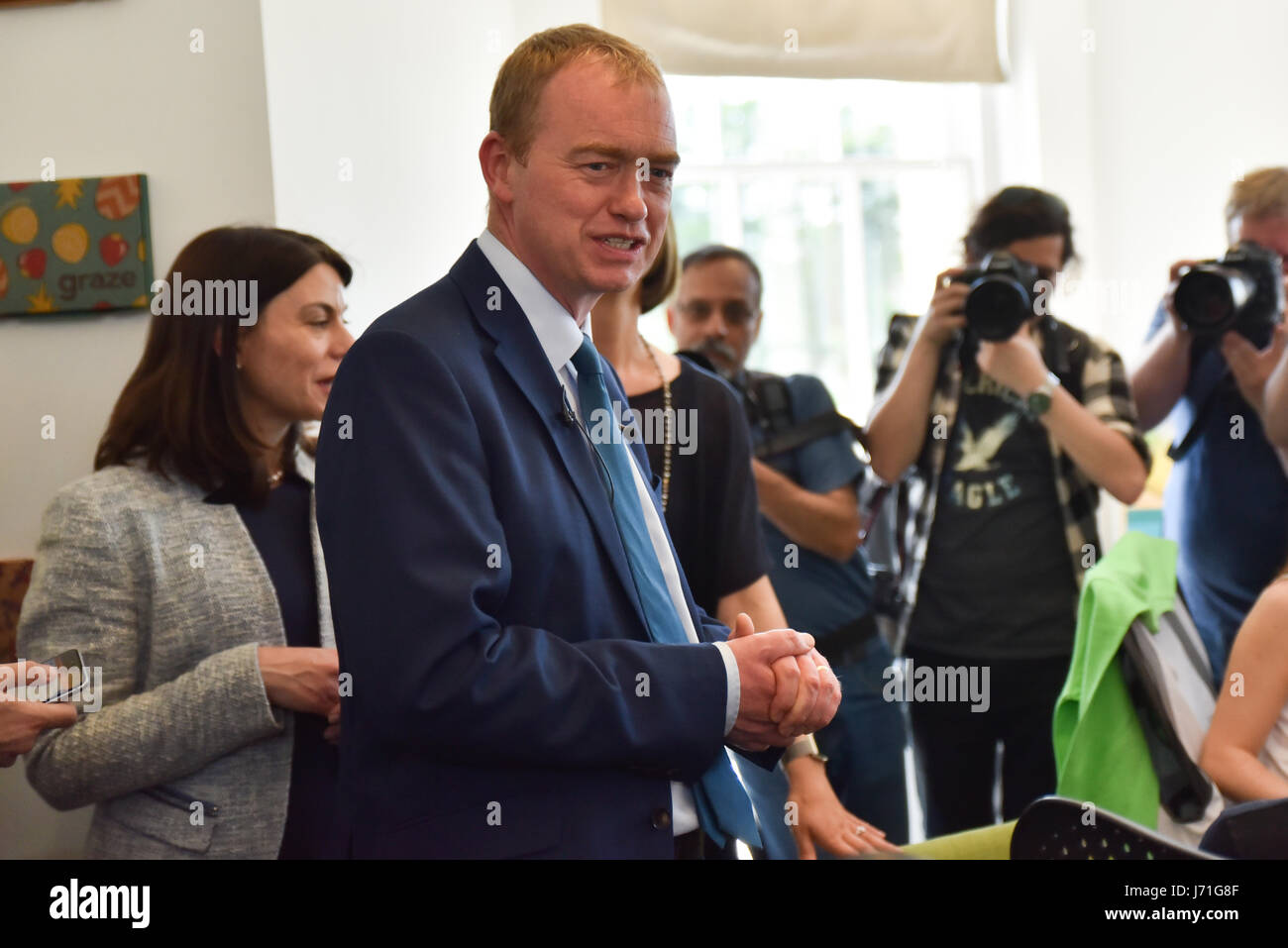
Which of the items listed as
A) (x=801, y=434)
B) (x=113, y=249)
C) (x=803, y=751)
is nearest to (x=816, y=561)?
(x=801, y=434)

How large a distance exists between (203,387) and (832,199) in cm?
264

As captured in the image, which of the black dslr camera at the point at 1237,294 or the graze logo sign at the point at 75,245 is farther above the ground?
the graze logo sign at the point at 75,245

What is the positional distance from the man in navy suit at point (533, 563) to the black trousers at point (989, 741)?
957 millimetres

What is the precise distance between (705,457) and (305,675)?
20.8 inches

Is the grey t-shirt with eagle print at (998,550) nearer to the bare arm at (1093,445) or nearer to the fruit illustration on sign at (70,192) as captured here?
the bare arm at (1093,445)

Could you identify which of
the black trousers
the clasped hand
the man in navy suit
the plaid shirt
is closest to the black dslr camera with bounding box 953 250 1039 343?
the plaid shirt

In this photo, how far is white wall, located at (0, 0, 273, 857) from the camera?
1.77 meters

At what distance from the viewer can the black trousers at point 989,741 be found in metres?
1.95

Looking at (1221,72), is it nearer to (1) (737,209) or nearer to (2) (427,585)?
(1) (737,209)

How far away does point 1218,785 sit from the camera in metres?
1.55

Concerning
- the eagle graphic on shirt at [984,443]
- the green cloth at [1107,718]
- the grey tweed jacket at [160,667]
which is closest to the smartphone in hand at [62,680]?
the grey tweed jacket at [160,667]

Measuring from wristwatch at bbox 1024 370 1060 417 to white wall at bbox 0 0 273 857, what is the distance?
1.21m
